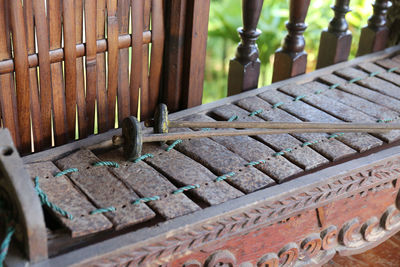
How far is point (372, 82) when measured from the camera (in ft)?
6.24

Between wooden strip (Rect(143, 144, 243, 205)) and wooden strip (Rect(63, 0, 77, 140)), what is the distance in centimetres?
24

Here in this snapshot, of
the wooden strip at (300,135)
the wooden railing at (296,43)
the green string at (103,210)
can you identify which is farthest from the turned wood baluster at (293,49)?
the green string at (103,210)

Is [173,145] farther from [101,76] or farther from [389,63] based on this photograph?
[389,63]

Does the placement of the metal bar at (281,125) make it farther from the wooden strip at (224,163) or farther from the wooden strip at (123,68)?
the wooden strip at (123,68)

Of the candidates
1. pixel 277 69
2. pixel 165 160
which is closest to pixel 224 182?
pixel 165 160

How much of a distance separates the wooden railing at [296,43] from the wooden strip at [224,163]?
43cm

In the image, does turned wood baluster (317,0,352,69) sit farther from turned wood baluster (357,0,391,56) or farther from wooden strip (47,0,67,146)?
wooden strip (47,0,67,146)

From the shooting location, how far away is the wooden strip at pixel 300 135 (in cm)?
150

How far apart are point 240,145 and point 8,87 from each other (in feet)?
2.04

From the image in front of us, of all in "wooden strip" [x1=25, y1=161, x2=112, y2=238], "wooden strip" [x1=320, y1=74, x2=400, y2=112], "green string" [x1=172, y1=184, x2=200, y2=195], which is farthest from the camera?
"wooden strip" [x1=320, y1=74, x2=400, y2=112]

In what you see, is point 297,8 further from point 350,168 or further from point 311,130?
point 350,168

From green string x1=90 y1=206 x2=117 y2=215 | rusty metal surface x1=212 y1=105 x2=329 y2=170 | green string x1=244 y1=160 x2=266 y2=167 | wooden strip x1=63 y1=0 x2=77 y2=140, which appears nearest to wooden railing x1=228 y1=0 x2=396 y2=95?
rusty metal surface x1=212 y1=105 x2=329 y2=170

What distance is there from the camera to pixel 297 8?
1.87m

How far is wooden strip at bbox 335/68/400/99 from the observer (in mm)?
1853
